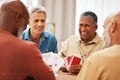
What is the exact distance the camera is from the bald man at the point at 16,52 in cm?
142

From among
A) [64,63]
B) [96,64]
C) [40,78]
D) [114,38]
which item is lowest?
[64,63]

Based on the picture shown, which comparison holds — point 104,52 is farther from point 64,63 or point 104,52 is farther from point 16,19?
point 64,63

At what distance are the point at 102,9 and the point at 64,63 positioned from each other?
1688mm

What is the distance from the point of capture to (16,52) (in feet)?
4.64

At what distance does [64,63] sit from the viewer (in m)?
2.59

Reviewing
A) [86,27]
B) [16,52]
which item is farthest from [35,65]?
[86,27]

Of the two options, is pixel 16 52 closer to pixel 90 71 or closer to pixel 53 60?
pixel 90 71

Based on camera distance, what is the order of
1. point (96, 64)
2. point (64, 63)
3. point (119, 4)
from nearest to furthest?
point (96, 64) < point (64, 63) < point (119, 4)

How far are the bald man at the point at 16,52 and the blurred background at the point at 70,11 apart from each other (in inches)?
93.9

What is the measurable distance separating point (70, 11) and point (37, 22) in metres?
0.99

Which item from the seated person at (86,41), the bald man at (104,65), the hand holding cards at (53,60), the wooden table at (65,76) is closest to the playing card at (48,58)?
the hand holding cards at (53,60)

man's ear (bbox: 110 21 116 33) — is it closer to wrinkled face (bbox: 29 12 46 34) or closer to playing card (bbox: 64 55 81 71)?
playing card (bbox: 64 55 81 71)

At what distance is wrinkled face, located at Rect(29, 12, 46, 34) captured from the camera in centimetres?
313

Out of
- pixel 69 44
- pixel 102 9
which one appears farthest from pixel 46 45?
pixel 102 9
